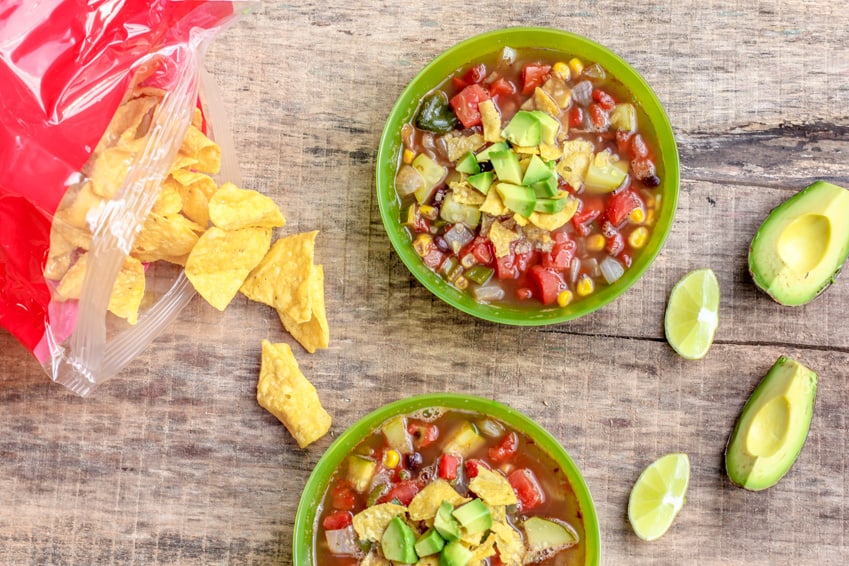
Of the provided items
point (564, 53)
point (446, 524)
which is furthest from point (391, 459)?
point (564, 53)

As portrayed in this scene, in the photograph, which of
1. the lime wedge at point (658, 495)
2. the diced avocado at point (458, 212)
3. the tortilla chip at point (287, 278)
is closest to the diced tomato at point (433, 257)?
the diced avocado at point (458, 212)

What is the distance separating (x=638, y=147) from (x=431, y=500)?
1.49 meters

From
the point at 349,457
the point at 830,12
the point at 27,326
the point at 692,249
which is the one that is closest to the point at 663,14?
the point at 830,12

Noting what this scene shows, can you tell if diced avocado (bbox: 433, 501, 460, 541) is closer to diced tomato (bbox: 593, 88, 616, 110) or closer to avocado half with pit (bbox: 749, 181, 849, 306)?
avocado half with pit (bbox: 749, 181, 849, 306)

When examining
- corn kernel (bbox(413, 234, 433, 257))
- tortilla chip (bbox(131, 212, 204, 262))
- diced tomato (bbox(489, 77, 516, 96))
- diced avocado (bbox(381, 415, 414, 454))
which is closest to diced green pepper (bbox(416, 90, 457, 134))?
diced tomato (bbox(489, 77, 516, 96))

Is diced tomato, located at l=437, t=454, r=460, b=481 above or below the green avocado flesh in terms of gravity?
below

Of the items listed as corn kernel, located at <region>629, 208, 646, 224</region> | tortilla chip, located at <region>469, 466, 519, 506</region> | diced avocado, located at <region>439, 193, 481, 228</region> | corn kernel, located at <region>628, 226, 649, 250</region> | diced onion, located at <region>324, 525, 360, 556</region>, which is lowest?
diced onion, located at <region>324, 525, 360, 556</region>

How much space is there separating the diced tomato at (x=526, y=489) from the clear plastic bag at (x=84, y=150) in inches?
59.0

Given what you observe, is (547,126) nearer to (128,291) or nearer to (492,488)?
(492,488)

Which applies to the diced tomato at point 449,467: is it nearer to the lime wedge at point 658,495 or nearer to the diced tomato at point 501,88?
the lime wedge at point 658,495

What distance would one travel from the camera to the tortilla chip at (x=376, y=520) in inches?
115

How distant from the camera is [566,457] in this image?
2988 mm

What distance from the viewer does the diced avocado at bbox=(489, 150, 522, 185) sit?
2945mm

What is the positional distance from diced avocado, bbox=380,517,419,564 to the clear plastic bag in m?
1.20
